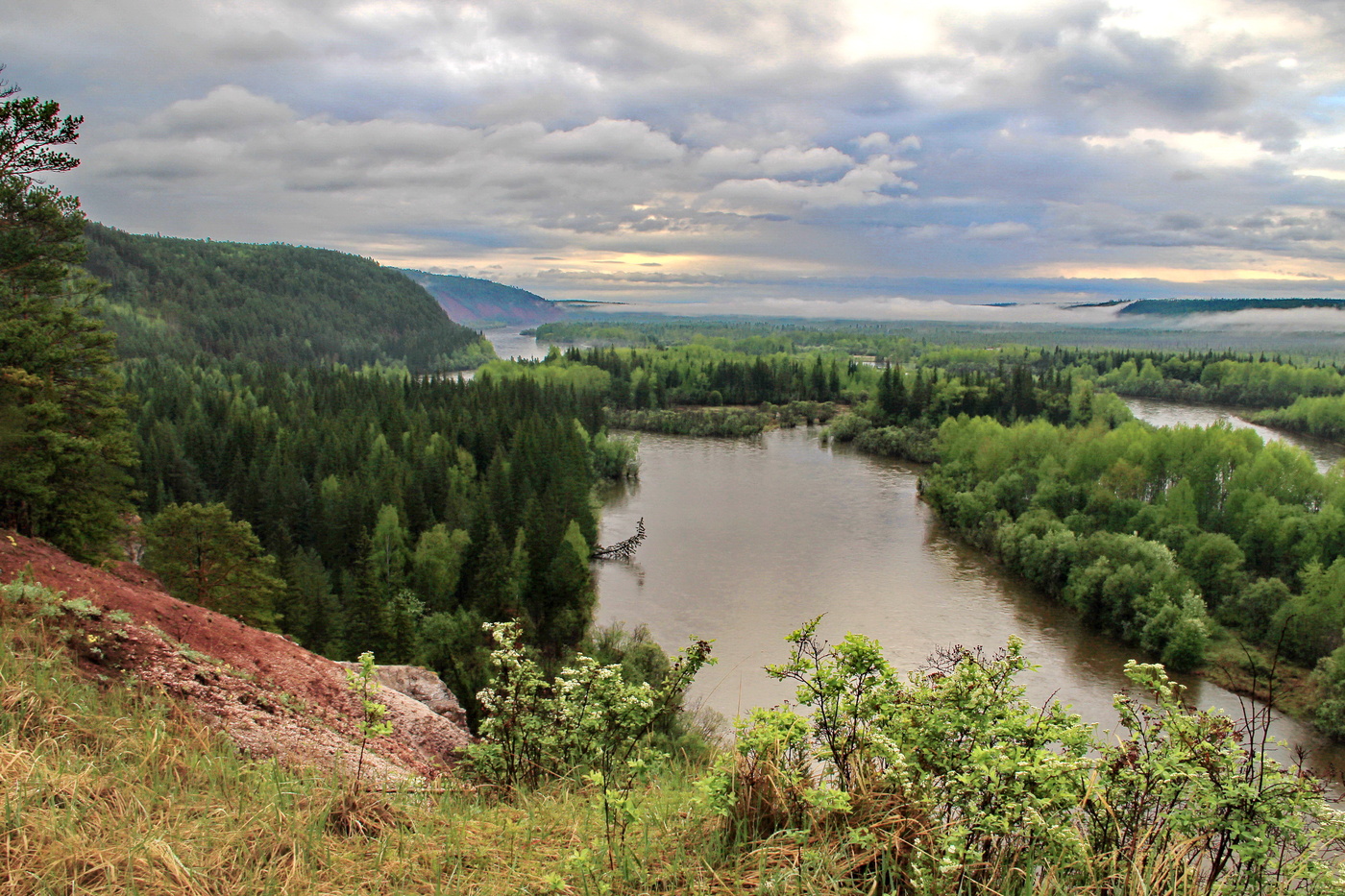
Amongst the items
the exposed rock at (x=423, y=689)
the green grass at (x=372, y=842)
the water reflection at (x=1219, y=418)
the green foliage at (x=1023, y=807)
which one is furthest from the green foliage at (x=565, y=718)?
the water reflection at (x=1219, y=418)

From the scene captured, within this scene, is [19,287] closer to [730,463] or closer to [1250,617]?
[1250,617]

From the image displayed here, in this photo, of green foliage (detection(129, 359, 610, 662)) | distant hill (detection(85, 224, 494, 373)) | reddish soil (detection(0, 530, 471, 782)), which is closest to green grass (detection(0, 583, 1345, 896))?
reddish soil (detection(0, 530, 471, 782))

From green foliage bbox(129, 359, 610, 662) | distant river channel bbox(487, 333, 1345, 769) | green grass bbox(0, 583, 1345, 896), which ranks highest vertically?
green grass bbox(0, 583, 1345, 896)

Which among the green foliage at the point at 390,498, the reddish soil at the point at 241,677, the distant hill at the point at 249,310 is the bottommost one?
the green foliage at the point at 390,498

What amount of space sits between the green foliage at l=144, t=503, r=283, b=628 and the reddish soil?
6.08 m

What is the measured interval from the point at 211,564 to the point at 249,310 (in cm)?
14695

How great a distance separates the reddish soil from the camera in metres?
8.21

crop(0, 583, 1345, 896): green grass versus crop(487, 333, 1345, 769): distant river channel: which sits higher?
crop(0, 583, 1345, 896): green grass

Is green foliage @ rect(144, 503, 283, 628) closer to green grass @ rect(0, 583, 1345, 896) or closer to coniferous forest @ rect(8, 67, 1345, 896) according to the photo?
coniferous forest @ rect(8, 67, 1345, 896)

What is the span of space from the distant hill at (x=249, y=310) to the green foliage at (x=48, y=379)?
3713 inches

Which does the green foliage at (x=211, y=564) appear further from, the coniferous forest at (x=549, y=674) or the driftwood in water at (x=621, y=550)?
the driftwood in water at (x=621, y=550)

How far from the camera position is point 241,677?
32.3 ft

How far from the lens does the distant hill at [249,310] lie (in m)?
124

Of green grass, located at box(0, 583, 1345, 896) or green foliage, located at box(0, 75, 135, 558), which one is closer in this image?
green grass, located at box(0, 583, 1345, 896)
